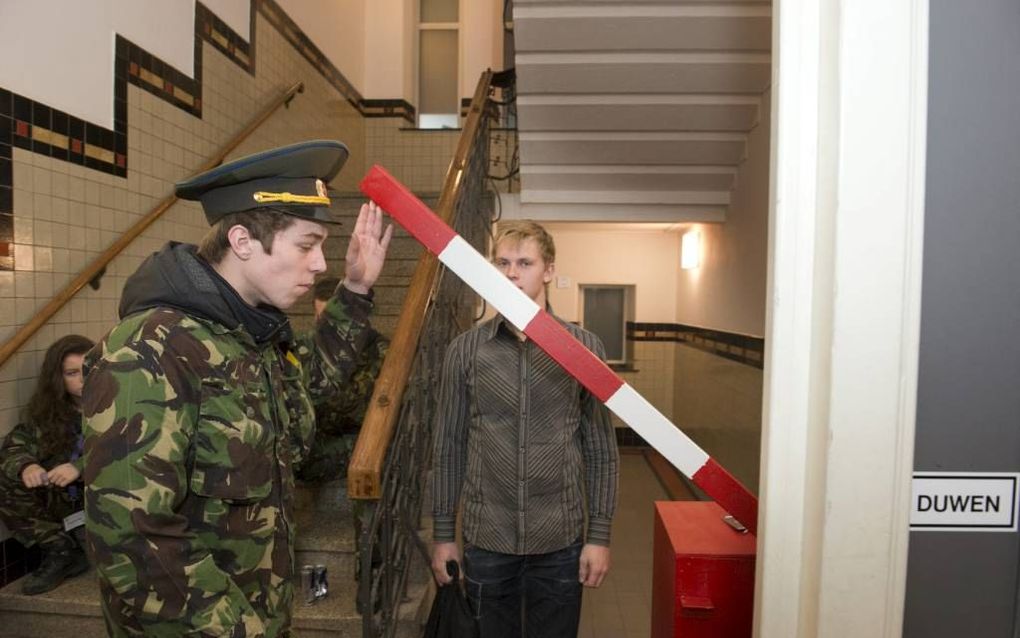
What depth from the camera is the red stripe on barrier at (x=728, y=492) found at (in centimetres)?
114

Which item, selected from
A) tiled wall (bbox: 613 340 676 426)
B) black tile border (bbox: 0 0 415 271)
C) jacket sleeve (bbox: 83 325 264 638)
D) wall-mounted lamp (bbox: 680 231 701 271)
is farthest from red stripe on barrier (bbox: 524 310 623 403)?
tiled wall (bbox: 613 340 676 426)

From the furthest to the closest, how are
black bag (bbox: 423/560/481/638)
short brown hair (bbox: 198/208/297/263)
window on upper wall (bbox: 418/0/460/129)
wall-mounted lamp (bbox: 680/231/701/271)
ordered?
window on upper wall (bbox: 418/0/460/129)
wall-mounted lamp (bbox: 680/231/701/271)
black bag (bbox: 423/560/481/638)
short brown hair (bbox: 198/208/297/263)

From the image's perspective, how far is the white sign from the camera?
0.88 metres

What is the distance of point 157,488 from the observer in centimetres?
92

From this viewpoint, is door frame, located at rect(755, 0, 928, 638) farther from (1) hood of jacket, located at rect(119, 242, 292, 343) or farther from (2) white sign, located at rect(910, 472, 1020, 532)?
(1) hood of jacket, located at rect(119, 242, 292, 343)

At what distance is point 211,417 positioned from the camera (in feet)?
3.35

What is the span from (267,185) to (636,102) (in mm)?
2601

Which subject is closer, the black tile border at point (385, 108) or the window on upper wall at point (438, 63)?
the black tile border at point (385, 108)

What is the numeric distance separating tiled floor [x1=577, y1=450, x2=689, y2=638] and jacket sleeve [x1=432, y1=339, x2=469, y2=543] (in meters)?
1.70

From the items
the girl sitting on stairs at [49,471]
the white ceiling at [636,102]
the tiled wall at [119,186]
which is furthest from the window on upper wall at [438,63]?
the girl sitting on stairs at [49,471]

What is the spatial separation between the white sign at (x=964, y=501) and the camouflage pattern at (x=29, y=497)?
8.45 feet

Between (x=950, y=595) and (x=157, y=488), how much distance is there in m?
1.24

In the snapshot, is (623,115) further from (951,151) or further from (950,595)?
(950,595)

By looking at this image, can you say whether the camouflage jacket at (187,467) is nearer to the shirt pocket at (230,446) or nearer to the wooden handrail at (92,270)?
the shirt pocket at (230,446)
